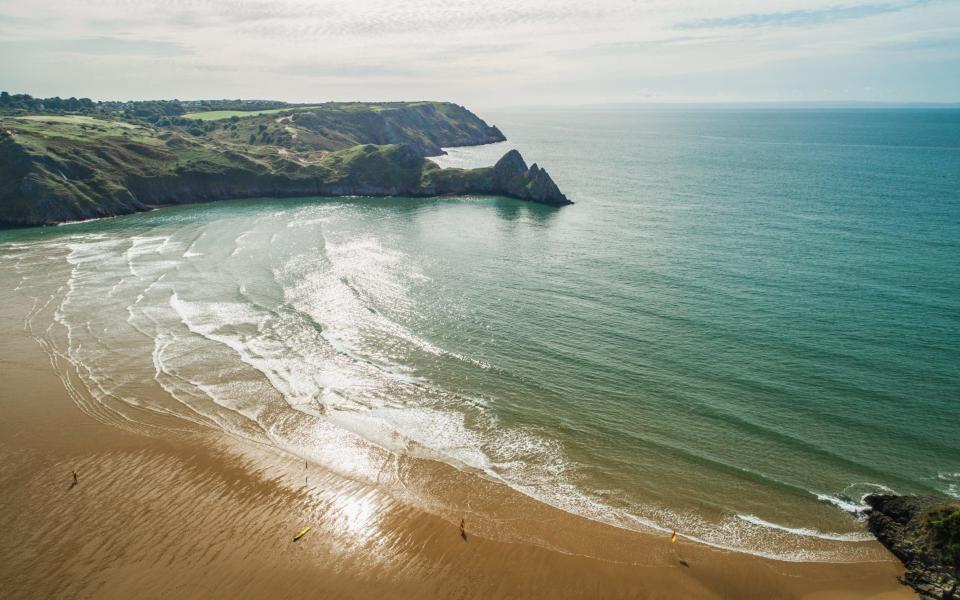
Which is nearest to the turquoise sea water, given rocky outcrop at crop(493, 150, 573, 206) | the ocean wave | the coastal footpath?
the ocean wave

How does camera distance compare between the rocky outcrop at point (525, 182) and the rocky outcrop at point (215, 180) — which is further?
the rocky outcrop at point (525, 182)

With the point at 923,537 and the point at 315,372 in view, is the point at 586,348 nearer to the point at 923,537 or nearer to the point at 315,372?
the point at 315,372

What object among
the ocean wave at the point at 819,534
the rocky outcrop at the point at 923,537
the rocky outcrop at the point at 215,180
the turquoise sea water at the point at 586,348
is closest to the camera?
the rocky outcrop at the point at 923,537

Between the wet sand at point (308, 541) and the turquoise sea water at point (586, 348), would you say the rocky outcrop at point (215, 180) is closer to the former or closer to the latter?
the turquoise sea water at point (586, 348)

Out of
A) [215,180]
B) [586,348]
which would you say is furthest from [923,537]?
[215,180]

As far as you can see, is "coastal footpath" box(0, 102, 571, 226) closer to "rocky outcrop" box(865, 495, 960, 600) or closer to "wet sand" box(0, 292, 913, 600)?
"wet sand" box(0, 292, 913, 600)

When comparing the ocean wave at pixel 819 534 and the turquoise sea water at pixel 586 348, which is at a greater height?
the turquoise sea water at pixel 586 348

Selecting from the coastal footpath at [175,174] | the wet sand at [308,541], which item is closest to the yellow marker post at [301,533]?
the wet sand at [308,541]
